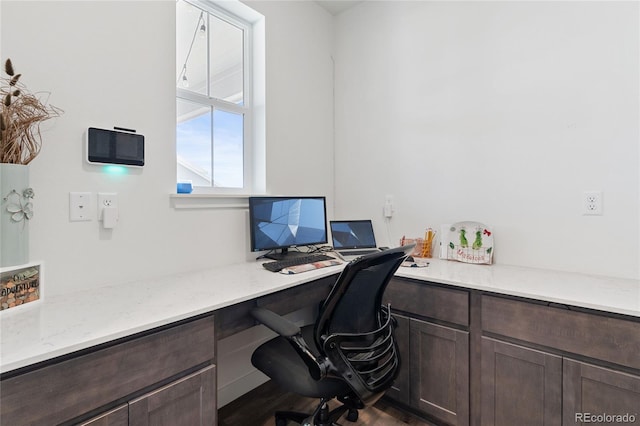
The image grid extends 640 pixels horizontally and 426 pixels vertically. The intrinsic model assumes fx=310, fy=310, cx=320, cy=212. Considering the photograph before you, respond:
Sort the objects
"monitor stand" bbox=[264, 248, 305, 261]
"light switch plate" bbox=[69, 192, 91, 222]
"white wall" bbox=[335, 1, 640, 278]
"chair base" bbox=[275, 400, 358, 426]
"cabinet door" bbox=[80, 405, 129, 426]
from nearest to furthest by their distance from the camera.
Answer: "cabinet door" bbox=[80, 405, 129, 426] → "light switch plate" bbox=[69, 192, 91, 222] → "chair base" bbox=[275, 400, 358, 426] → "white wall" bbox=[335, 1, 640, 278] → "monitor stand" bbox=[264, 248, 305, 261]

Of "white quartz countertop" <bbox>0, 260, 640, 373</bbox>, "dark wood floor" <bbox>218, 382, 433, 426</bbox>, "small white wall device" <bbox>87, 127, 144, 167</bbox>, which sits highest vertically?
"small white wall device" <bbox>87, 127, 144, 167</bbox>

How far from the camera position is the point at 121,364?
36.2 inches

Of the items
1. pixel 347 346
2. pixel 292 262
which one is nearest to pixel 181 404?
pixel 347 346

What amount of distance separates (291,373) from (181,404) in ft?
1.37

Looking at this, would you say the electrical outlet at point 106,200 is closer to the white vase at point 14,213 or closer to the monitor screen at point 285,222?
the white vase at point 14,213

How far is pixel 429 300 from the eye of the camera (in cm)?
164

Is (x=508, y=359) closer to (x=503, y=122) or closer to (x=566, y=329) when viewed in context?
(x=566, y=329)

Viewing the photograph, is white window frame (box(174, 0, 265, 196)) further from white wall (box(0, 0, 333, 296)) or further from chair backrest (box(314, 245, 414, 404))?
chair backrest (box(314, 245, 414, 404))

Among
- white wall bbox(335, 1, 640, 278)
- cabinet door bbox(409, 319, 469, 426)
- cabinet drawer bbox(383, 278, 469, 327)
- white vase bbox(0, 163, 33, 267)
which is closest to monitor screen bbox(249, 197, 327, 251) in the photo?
white wall bbox(335, 1, 640, 278)

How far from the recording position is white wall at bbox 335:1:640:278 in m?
1.59

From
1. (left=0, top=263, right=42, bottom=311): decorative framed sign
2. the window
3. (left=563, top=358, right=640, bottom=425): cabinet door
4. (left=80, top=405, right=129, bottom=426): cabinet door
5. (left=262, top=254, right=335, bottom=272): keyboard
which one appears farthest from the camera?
the window

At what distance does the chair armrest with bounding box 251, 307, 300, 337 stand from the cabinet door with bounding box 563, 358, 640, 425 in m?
1.13

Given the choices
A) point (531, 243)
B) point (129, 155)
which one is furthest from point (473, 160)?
point (129, 155)

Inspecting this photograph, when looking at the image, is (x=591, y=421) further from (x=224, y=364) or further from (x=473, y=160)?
(x=224, y=364)
